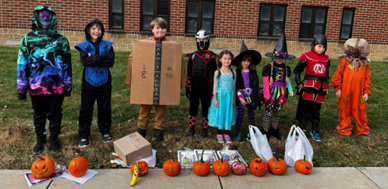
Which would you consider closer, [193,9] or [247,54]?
[247,54]

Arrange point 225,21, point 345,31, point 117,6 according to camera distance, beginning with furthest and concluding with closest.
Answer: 1. point 345,31
2. point 225,21
3. point 117,6

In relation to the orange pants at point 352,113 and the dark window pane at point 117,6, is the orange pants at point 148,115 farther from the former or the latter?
the dark window pane at point 117,6

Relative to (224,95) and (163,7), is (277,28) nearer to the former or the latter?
(163,7)

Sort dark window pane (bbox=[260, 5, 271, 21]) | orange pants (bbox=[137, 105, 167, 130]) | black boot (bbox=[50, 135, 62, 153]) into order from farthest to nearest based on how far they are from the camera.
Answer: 1. dark window pane (bbox=[260, 5, 271, 21])
2. orange pants (bbox=[137, 105, 167, 130])
3. black boot (bbox=[50, 135, 62, 153])

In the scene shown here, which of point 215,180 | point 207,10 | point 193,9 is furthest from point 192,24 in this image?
point 215,180

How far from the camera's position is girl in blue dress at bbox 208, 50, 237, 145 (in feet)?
14.4

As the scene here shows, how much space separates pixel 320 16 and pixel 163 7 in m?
7.33

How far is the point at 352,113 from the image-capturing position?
5020mm

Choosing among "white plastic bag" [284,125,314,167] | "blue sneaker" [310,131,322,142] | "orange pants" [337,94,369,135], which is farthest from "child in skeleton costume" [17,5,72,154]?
"orange pants" [337,94,369,135]

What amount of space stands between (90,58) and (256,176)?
8.74ft

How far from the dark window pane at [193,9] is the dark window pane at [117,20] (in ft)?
9.89

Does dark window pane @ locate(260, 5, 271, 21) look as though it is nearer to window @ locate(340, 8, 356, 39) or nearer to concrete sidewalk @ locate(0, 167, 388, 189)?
window @ locate(340, 8, 356, 39)

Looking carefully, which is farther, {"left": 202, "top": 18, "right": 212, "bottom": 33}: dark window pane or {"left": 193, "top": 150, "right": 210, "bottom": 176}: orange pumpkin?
{"left": 202, "top": 18, "right": 212, "bottom": 33}: dark window pane

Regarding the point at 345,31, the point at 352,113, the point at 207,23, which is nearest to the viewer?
the point at 352,113
